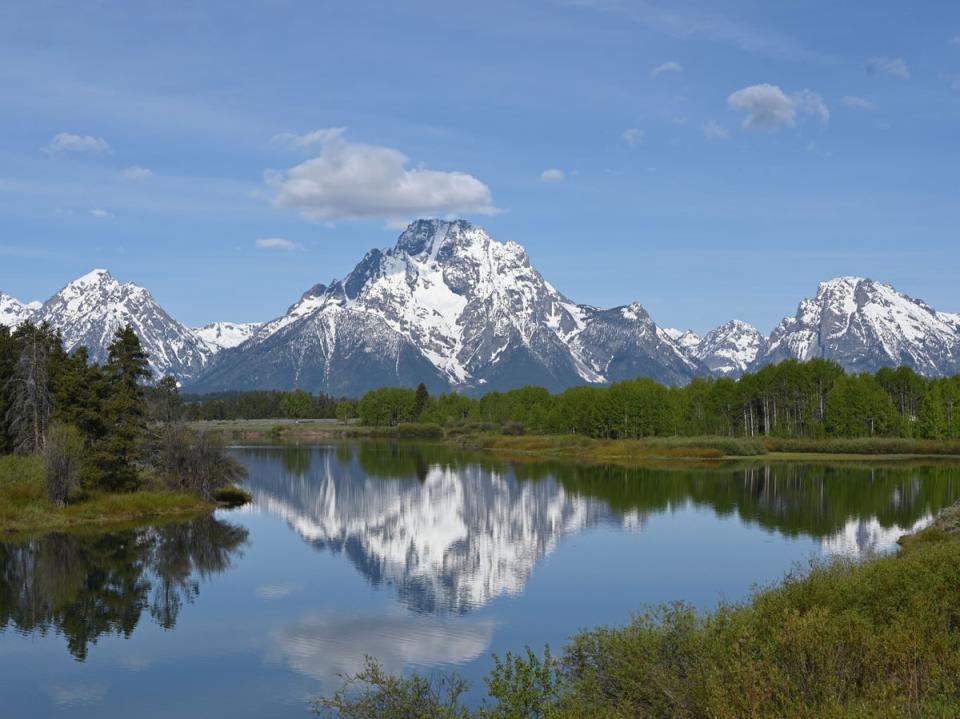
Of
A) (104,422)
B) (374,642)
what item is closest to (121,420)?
(104,422)

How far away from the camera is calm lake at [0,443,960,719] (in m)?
35.8

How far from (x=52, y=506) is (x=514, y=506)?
133ft

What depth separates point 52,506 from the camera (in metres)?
73.6

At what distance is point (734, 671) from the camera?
58.6 feet

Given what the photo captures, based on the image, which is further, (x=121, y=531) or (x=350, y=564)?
(x=121, y=531)

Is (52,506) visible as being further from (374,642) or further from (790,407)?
(790,407)

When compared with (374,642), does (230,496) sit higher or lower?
higher

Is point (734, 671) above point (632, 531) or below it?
above

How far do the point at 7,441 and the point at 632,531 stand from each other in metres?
59.5

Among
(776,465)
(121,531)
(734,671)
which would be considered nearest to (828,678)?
(734,671)

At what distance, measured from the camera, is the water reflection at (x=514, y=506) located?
5988 centimetres

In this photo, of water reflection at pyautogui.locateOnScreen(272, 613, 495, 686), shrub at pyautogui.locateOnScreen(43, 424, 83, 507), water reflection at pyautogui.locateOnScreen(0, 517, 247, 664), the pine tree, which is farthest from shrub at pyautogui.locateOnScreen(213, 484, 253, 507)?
water reflection at pyautogui.locateOnScreen(272, 613, 495, 686)

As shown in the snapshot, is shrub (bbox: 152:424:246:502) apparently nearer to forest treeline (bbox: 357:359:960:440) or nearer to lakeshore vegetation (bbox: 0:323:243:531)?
lakeshore vegetation (bbox: 0:323:243:531)

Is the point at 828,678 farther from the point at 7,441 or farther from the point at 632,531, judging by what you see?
the point at 7,441
